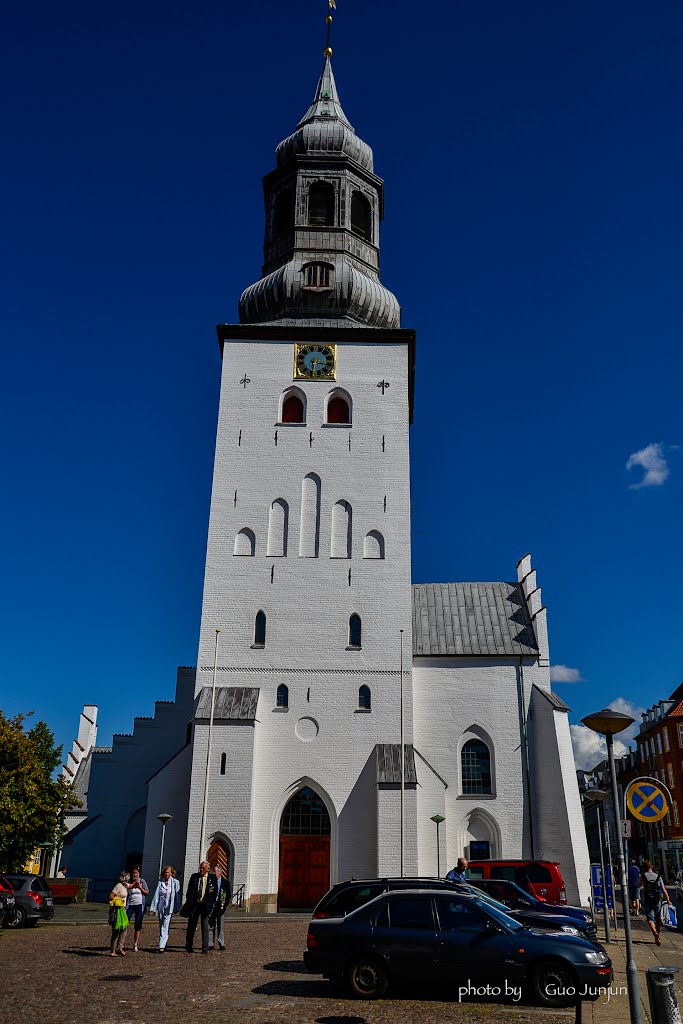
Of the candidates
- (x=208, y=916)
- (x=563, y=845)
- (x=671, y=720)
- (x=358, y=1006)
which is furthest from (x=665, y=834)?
(x=358, y=1006)

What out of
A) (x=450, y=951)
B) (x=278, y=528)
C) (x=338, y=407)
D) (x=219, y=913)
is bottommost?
(x=450, y=951)

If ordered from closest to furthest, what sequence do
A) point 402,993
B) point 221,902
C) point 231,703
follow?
point 402,993 → point 221,902 → point 231,703

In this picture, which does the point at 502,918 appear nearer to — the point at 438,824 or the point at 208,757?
the point at 208,757

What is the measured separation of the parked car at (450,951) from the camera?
11656 mm

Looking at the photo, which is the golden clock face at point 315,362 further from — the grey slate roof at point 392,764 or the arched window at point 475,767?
the arched window at point 475,767

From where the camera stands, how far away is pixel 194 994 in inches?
479

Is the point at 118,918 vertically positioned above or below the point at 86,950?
above

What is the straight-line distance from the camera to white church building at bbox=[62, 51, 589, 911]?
28.8 meters

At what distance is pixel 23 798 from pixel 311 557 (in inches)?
520

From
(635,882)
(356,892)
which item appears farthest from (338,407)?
(356,892)

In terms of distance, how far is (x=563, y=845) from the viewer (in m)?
30.2

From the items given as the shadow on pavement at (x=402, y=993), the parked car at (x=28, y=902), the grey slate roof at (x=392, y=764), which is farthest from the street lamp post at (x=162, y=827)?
the shadow on pavement at (x=402, y=993)

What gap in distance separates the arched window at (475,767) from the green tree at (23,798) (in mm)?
14952

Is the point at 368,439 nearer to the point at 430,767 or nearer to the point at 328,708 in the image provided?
the point at 328,708
